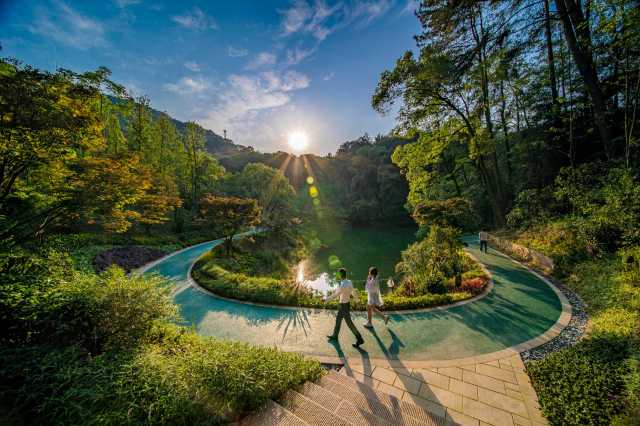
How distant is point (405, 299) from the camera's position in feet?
21.3

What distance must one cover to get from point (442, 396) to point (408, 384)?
18.5 inches

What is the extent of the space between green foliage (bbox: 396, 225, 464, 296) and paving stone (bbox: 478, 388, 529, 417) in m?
4.32

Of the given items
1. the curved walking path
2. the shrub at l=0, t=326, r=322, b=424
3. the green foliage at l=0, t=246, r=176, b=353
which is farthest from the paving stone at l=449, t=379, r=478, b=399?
the green foliage at l=0, t=246, r=176, b=353

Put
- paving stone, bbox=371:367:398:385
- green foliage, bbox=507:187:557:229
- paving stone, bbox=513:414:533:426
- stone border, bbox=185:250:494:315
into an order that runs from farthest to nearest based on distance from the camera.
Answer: green foliage, bbox=507:187:557:229
stone border, bbox=185:250:494:315
paving stone, bbox=371:367:398:385
paving stone, bbox=513:414:533:426

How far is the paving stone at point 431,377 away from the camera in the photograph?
356 centimetres

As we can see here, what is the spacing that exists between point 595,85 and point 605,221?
205 inches

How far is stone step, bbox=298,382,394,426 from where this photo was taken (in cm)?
255

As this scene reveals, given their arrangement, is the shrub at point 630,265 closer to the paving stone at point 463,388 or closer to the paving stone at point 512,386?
the paving stone at point 512,386

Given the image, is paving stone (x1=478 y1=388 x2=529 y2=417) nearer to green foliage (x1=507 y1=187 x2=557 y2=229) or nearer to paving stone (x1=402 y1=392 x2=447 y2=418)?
paving stone (x1=402 y1=392 x2=447 y2=418)

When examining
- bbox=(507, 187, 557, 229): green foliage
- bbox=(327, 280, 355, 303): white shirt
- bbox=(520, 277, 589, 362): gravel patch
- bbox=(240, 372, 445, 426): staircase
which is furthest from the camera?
bbox=(507, 187, 557, 229): green foliage

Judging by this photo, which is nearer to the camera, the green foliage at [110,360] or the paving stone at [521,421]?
the green foliage at [110,360]

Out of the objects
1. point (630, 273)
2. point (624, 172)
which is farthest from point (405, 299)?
point (624, 172)

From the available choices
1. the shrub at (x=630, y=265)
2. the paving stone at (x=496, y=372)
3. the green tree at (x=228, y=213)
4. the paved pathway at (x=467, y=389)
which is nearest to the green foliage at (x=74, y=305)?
the paved pathway at (x=467, y=389)

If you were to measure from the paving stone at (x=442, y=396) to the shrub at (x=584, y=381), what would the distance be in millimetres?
980
